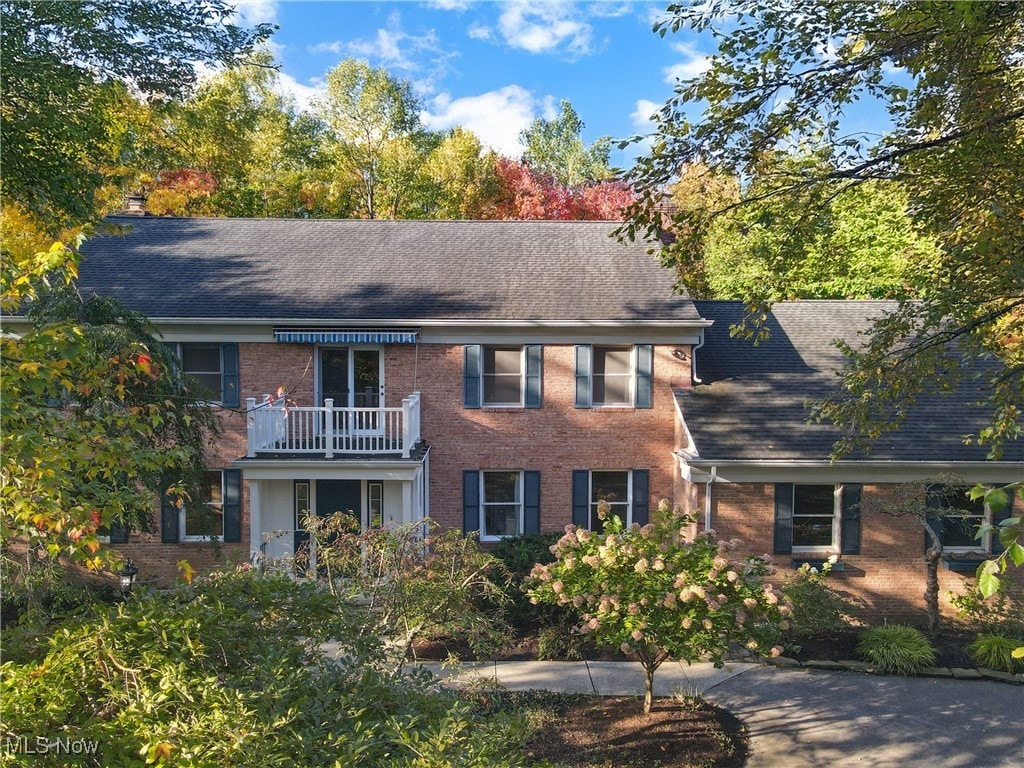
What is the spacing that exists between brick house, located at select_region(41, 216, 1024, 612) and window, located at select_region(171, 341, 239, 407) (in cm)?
4

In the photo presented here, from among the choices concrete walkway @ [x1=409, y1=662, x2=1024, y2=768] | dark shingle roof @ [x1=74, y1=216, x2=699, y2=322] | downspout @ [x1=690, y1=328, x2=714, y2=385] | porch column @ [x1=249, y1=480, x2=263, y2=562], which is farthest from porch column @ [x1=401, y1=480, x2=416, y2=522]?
downspout @ [x1=690, y1=328, x2=714, y2=385]

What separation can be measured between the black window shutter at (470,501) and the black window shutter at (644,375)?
3.95m

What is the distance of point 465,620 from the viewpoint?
9.05 meters

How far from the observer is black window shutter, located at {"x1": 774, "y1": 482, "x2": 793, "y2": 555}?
45.9 ft

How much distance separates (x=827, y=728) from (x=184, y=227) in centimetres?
1817

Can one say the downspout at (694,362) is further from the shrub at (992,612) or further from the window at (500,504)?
the shrub at (992,612)

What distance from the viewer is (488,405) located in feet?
52.6

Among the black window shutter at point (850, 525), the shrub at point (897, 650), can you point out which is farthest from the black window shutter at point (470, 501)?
the shrub at point (897, 650)

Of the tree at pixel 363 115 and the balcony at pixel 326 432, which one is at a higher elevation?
the tree at pixel 363 115

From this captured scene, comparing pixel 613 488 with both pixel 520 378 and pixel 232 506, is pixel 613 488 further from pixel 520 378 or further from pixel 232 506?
pixel 232 506

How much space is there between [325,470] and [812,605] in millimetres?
9157

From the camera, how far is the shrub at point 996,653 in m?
11.5

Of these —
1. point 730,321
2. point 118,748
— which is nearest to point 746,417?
point 730,321

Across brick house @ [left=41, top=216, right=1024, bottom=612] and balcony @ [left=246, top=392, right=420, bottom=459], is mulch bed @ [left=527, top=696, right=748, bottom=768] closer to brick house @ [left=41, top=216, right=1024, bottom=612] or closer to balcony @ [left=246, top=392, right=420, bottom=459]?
brick house @ [left=41, top=216, right=1024, bottom=612]
